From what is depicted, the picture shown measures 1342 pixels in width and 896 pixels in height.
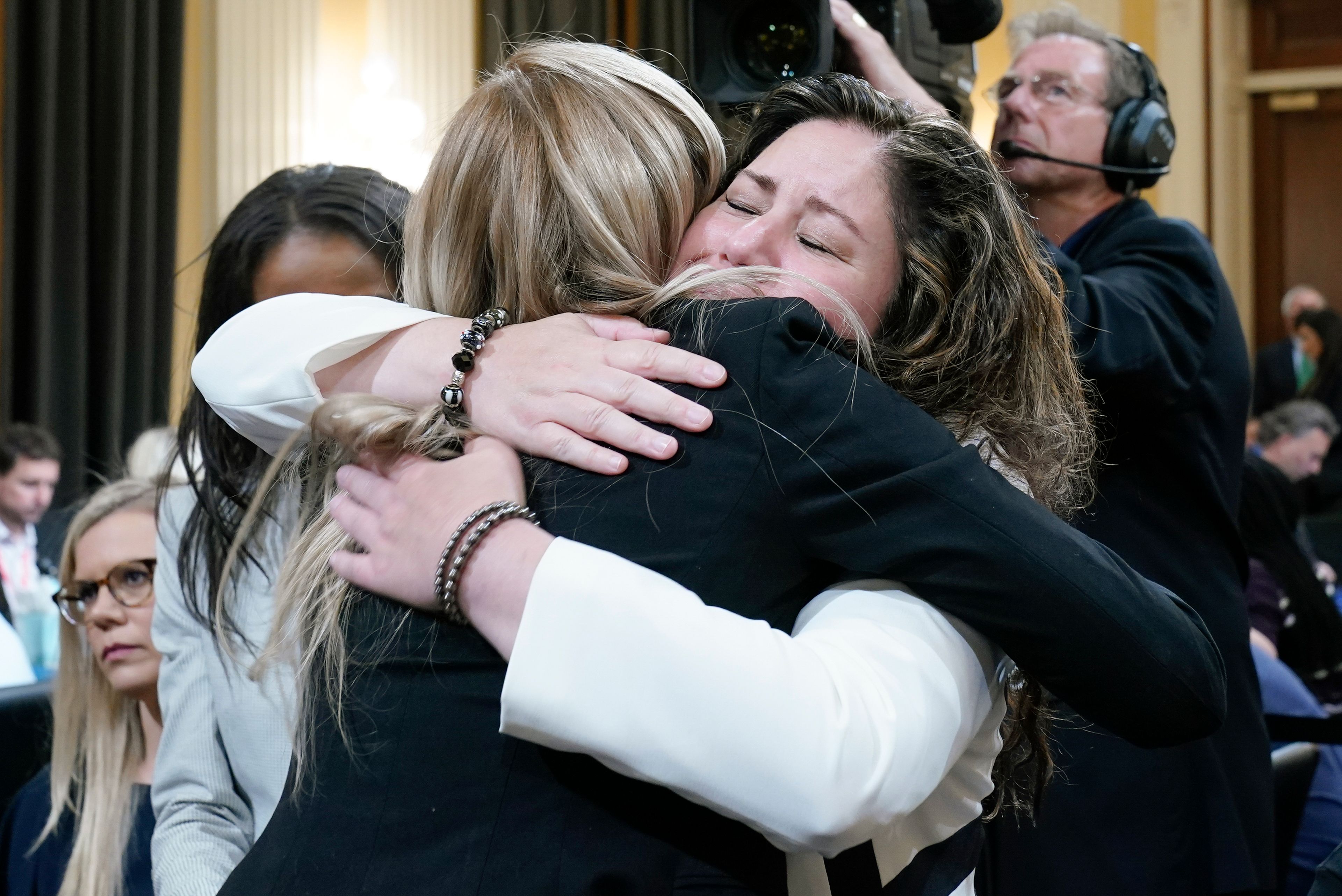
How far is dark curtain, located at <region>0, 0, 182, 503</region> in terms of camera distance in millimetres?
4672

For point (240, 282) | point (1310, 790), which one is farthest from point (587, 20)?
point (240, 282)

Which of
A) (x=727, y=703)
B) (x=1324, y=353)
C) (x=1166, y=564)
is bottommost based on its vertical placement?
(x=1324, y=353)

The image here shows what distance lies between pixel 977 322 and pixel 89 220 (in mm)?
4610

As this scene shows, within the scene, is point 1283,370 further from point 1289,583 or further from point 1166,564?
point 1166,564

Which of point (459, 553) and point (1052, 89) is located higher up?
point (1052, 89)

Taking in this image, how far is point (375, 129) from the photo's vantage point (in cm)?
530

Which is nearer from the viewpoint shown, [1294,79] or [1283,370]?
[1283,370]

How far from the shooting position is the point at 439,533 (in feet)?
2.65

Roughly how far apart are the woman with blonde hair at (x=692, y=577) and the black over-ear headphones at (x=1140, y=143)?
1.02 m

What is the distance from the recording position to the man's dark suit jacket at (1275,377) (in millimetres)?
6574

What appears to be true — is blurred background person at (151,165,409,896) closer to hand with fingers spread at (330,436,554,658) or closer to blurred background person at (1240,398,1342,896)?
hand with fingers spread at (330,436,554,658)

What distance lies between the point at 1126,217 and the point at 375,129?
13.1ft

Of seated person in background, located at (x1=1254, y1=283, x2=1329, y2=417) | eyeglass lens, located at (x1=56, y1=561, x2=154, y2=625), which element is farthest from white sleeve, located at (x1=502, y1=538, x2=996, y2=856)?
seated person in background, located at (x1=1254, y1=283, x2=1329, y2=417)

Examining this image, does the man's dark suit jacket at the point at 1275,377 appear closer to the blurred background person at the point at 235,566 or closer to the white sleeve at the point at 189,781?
the blurred background person at the point at 235,566
